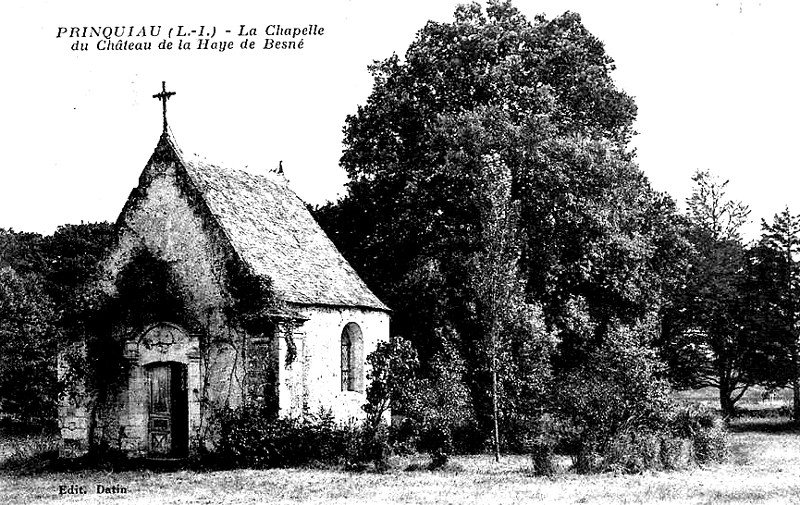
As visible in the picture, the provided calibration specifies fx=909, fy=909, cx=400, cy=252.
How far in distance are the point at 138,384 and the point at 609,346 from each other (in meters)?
12.4

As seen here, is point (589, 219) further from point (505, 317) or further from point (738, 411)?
point (738, 411)

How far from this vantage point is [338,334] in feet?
85.8

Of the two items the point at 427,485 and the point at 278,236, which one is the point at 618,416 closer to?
the point at 427,485

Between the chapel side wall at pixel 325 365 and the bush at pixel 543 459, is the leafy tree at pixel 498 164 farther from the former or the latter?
the bush at pixel 543 459

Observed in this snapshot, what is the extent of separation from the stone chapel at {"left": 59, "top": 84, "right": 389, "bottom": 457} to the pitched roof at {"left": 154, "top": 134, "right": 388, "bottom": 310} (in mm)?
66


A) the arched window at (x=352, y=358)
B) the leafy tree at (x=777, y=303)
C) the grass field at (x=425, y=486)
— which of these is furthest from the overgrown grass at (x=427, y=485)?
the leafy tree at (x=777, y=303)

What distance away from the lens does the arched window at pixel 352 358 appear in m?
27.3

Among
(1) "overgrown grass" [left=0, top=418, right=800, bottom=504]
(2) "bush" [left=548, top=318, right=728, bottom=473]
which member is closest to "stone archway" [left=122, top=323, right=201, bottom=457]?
(1) "overgrown grass" [left=0, top=418, right=800, bottom=504]

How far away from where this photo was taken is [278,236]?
2688cm

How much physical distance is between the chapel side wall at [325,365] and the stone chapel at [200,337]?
0.10 ft

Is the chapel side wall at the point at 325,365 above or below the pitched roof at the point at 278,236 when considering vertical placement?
below

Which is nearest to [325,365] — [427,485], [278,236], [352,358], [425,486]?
[352,358]

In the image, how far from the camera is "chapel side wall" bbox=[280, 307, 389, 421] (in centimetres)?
2333

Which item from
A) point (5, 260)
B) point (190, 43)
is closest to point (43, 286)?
point (5, 260)
